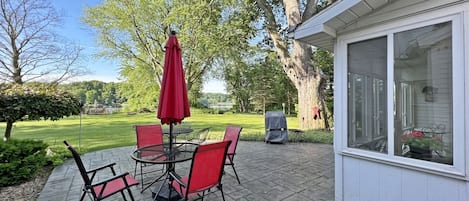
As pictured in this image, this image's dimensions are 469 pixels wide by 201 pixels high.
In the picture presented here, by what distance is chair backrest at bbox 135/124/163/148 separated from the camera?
4.90 meters

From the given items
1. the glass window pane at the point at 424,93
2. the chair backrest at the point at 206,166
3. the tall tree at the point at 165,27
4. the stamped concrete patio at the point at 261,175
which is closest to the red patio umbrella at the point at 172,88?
the chair backrest at the point at 206,166

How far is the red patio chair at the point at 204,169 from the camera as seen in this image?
9.29 ft

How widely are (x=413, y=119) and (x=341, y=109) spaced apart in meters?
0.81

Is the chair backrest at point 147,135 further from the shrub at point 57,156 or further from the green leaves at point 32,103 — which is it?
the shrub at point 57,156

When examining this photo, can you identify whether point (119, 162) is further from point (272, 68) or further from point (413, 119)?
point (272, 68)

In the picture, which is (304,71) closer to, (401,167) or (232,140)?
(232,140)

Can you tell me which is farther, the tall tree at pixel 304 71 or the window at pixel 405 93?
the tall tree at pixel 304 71

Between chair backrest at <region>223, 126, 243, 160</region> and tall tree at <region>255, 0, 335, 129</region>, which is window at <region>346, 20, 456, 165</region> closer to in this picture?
chair backrest at <region>223, 126, 243, 160</region>

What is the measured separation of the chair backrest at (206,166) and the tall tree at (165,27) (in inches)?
436

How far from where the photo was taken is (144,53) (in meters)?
20.9

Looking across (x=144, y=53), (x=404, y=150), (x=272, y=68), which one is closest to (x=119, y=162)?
(x=404, y=150)

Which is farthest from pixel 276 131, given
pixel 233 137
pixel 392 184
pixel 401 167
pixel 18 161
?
pixel 18 161

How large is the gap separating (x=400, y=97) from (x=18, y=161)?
6.04 meters

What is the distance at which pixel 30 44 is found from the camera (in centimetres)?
759
